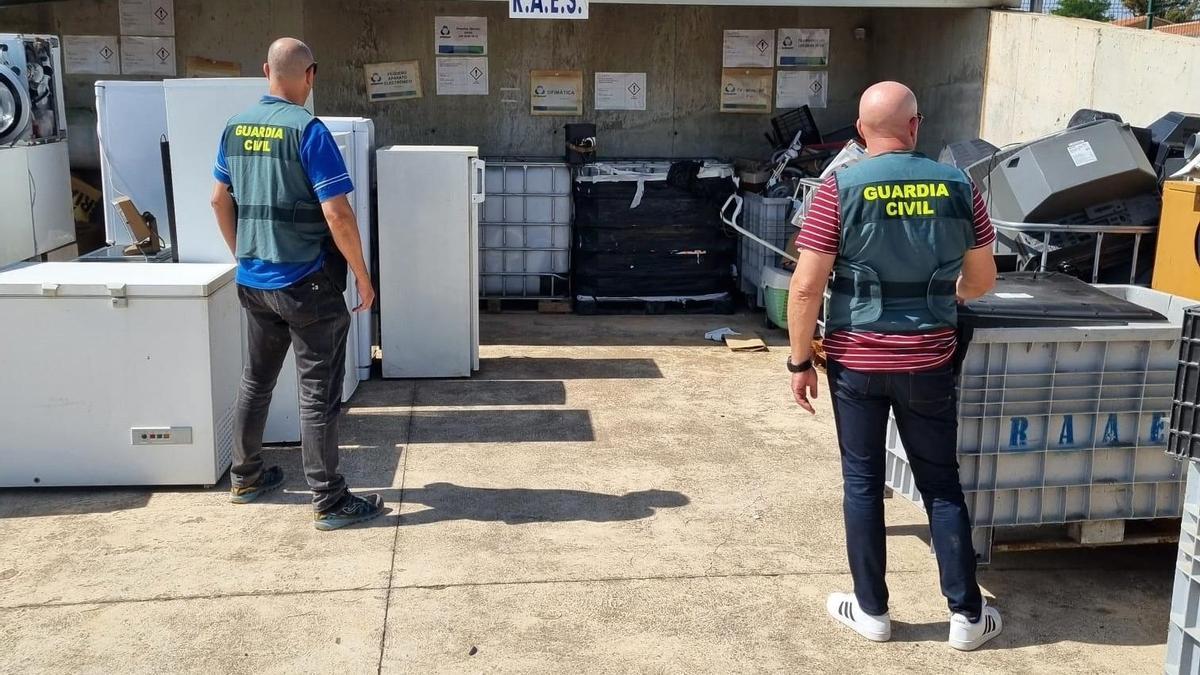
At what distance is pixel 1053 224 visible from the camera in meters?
5.70

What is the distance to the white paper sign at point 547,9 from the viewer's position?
25.5ft

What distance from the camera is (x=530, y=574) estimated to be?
4.21 m

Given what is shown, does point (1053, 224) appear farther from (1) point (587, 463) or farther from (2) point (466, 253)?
(2) point (466, 253)

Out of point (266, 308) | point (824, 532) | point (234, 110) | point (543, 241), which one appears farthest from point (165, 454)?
point (543, 241)

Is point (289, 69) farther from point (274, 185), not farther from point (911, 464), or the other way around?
point (911, 464)

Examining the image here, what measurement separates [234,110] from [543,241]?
12.7 ft

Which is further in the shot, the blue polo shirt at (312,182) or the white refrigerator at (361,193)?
the white refrigerator at (361,193)

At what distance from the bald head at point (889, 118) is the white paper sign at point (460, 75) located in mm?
6536

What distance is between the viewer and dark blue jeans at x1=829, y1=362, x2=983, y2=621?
3.55 m

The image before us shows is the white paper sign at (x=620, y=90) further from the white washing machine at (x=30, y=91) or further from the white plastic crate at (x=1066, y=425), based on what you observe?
the white plastic crate at (x=1066, y=425)

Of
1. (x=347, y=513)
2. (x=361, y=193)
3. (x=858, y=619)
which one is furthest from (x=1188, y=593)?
(x=361, y=193)

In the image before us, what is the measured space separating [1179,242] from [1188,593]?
97.9 inches

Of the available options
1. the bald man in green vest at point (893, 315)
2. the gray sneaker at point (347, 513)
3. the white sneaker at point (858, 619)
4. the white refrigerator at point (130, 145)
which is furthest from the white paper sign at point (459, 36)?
the white sneaker at point (858, 619)

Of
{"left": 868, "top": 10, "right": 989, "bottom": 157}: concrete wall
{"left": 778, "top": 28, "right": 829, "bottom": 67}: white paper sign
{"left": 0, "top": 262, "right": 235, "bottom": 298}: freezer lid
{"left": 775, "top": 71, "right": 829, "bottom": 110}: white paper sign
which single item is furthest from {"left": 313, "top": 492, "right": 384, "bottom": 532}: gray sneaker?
{"left": 778, "top": 28, "right": 829, "bottom": 67}: white paper sign
